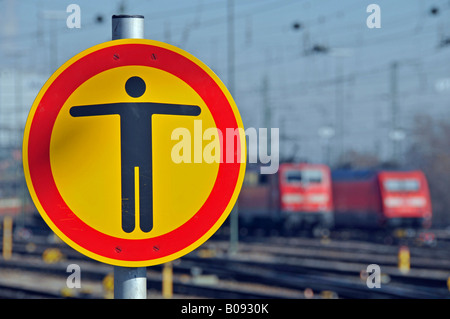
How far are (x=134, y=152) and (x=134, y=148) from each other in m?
0.01

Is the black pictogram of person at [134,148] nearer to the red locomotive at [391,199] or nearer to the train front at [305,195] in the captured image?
the red locomotive at [391,199]

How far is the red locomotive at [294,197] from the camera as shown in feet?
121

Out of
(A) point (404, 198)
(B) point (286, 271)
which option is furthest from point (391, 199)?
(B) point (286, 271)

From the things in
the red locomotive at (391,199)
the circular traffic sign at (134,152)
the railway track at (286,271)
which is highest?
the circular traffic sign at (134,152)

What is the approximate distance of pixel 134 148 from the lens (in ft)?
6.88

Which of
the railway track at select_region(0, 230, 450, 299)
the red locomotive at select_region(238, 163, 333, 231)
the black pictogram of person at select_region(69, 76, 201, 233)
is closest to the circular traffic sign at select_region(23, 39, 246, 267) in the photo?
the black pictogram of person at select_region(69, 76, 201, 233)

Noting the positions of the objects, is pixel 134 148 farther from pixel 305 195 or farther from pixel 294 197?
pixel 305 195

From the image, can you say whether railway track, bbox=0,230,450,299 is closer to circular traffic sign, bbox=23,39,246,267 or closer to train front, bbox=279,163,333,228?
train front, bbox=279,163,333,228

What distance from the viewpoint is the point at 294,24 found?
25.4 metres

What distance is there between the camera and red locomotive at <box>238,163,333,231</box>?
1457 inches

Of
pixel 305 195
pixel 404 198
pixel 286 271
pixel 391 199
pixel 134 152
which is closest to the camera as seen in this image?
pixel 134 152

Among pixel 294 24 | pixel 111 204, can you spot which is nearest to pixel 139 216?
pixel 111 204

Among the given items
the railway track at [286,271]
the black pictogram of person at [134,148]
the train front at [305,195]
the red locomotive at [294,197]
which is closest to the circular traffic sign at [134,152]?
the black pictogram of person at [134,148]

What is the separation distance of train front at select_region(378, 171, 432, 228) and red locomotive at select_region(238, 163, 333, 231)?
2732 millimetres
